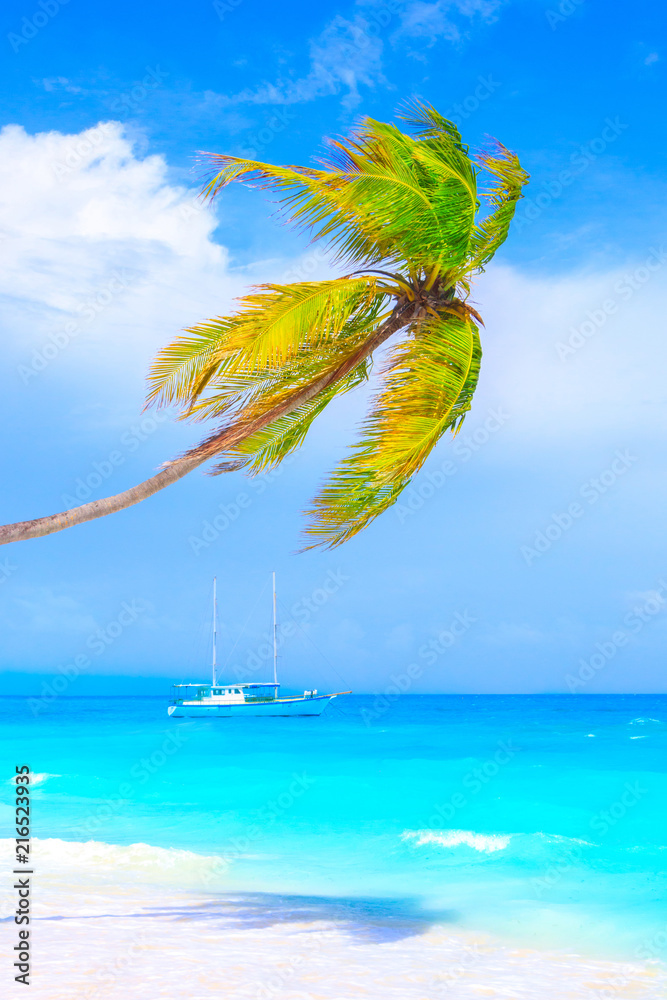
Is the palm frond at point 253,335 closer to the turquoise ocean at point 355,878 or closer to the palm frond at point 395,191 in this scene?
the palm frond at point 395,191

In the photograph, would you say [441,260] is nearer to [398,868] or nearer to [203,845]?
[398,868]

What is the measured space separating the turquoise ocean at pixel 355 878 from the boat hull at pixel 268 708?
24157 millimetres

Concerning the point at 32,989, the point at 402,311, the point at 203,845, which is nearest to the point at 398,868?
the point at 203,845

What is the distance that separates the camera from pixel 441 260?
6.20m

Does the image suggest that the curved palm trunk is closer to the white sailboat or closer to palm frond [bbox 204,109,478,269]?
palm frond [bbox 204,109,478,269]

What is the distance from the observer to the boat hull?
1938 inches

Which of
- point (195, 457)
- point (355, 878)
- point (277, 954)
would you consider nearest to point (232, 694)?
point (355, 878)

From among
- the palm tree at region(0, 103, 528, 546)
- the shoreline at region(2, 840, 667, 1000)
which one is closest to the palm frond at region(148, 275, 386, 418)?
the palm tree at region(0, 103, 528, 546)

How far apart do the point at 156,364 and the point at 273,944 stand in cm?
492

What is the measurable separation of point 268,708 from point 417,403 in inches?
1788

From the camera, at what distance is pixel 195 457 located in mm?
5840

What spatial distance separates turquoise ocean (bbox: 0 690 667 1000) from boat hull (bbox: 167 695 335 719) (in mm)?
24157

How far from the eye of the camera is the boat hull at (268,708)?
1938 inches

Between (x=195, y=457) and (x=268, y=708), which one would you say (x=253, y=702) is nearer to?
(x=268, y=708)
